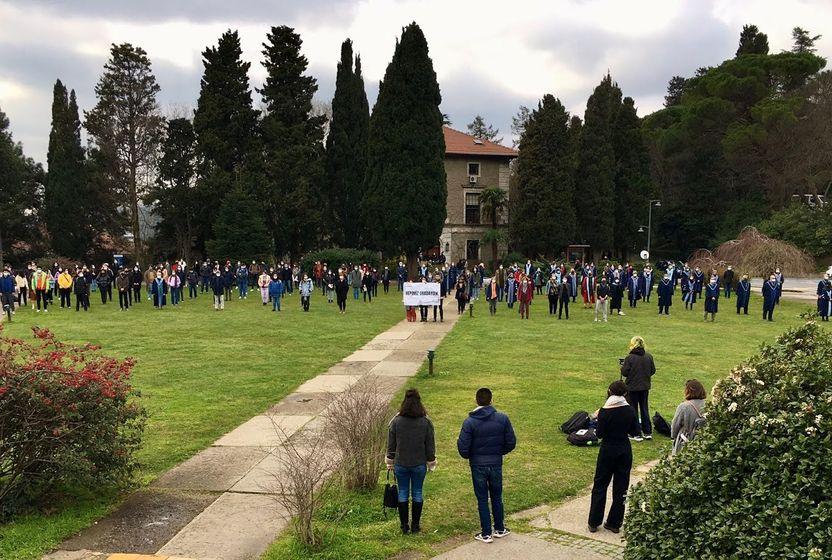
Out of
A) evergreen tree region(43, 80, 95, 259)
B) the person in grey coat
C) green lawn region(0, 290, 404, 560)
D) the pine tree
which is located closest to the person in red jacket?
green lawn region(0, 290, 404, 560)

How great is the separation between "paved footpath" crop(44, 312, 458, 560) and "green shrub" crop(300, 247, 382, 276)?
3143 cm

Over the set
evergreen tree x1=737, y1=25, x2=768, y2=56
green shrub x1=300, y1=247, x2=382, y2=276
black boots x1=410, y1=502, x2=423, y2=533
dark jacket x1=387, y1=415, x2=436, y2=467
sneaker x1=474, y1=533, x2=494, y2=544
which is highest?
evergreen tree x1=737, y1=25, x2=768, y2=56

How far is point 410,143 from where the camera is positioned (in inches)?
1645

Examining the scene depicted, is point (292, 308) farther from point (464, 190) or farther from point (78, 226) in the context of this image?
point (464, 190)

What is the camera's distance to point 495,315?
25453 mm

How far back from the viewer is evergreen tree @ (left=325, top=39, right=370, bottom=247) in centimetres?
4866

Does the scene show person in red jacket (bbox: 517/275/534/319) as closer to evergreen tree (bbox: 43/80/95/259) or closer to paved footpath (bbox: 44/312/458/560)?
paved footpath (bbox: 44/312/458/560)

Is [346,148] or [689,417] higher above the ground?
[346,148]

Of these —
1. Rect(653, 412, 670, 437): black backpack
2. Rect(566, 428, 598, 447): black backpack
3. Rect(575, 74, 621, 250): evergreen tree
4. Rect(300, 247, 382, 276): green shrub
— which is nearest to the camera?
Rect(566, 428, 598, 447): black backpack


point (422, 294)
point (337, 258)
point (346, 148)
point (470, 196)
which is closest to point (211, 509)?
point (422, 294)

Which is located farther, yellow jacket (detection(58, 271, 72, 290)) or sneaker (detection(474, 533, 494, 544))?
yellow jacket (detection(58, 271, 72, 290))

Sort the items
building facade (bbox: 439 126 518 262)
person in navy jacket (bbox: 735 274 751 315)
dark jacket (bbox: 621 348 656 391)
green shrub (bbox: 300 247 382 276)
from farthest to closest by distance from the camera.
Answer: building facade (bbox: 439 126 518 262) → green shrub (bbox: 300 247 382 276) → person in navy jacket (bbox: 735 274 751 315) → dark jacket (bbox: 621 348 656 391)

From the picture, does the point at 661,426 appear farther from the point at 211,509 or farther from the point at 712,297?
the point at 712,297

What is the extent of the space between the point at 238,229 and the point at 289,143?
7757mm
